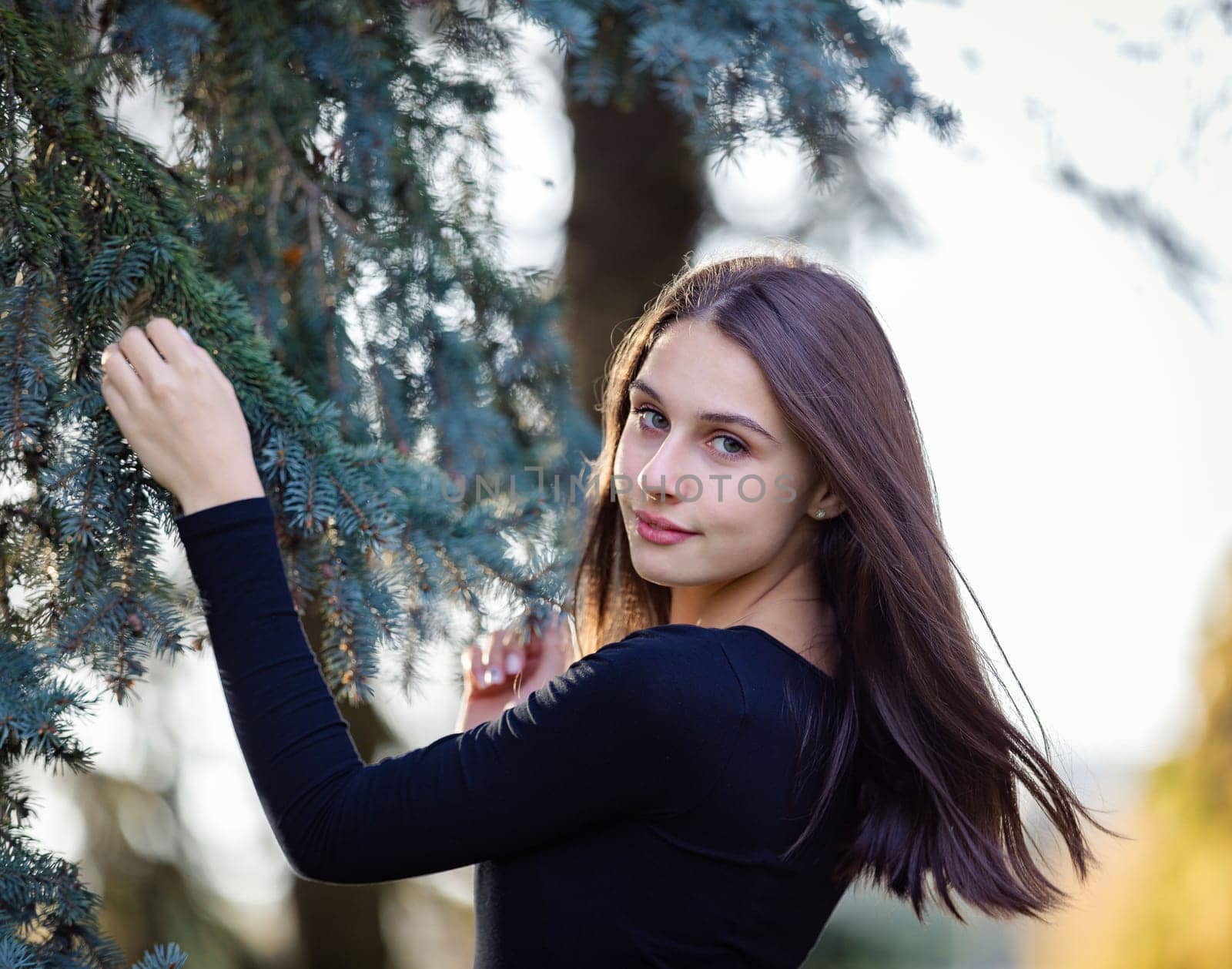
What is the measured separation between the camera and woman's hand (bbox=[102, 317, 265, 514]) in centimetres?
128

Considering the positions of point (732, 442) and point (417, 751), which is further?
point (732, 442)

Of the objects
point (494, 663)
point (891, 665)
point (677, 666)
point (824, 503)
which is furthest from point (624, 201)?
point (677, 666)

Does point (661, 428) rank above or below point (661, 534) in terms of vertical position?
above

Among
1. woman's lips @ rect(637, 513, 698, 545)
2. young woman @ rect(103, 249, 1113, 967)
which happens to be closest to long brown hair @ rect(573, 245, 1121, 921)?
young woman @ rect(103, 249, 1113, 967)

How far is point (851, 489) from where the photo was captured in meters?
1.47

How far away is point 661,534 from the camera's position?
1481 mm

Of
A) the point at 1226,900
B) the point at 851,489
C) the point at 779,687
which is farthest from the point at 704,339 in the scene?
the point at 1226,900

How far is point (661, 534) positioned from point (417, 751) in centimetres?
43

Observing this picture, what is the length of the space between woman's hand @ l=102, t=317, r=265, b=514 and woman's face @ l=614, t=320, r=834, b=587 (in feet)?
1.70

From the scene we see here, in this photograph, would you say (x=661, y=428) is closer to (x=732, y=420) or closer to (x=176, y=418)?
(x=732, y=420)

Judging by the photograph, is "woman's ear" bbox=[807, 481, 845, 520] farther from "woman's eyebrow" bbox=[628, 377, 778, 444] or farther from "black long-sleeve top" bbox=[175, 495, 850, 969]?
"black long-sleeve top" bbox=[175, 495, 850, 969]

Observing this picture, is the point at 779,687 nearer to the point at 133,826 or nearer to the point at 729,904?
the point at 729,904

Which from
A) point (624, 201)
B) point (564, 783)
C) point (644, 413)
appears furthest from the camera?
point (624, 201)

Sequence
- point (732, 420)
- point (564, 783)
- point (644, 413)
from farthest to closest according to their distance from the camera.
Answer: point (644, 413), point (732, 420), point (564, 783)
